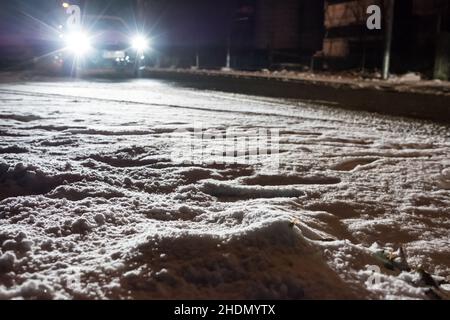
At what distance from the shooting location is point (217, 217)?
251 cm

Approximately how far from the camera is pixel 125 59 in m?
13.8

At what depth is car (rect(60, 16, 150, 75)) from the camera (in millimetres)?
12984

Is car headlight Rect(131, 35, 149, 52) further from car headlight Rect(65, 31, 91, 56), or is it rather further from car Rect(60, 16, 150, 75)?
car headlight Rect(65, 31, 91, 56)

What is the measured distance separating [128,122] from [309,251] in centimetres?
412

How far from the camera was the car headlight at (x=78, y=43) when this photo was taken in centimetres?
1289

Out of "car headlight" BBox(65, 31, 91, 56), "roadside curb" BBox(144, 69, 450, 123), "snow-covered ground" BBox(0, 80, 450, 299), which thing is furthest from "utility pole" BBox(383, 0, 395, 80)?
"snow-covered ground" BBox(0, 80, 450, 299)

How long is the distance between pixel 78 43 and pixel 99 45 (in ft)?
2.00

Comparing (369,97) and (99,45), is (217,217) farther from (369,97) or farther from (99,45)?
(99,45)

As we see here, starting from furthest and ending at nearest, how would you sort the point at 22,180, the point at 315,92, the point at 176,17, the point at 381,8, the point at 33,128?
the point at 176,17 < the point at 381,8 < the point at 315,92 < the point at 33,128 < the point at 22,180

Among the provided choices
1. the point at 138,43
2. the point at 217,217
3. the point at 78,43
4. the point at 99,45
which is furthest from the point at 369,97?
the point at 78,43

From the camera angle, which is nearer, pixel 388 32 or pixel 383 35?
pixel 388 32

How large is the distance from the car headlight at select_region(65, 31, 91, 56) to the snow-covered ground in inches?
321
